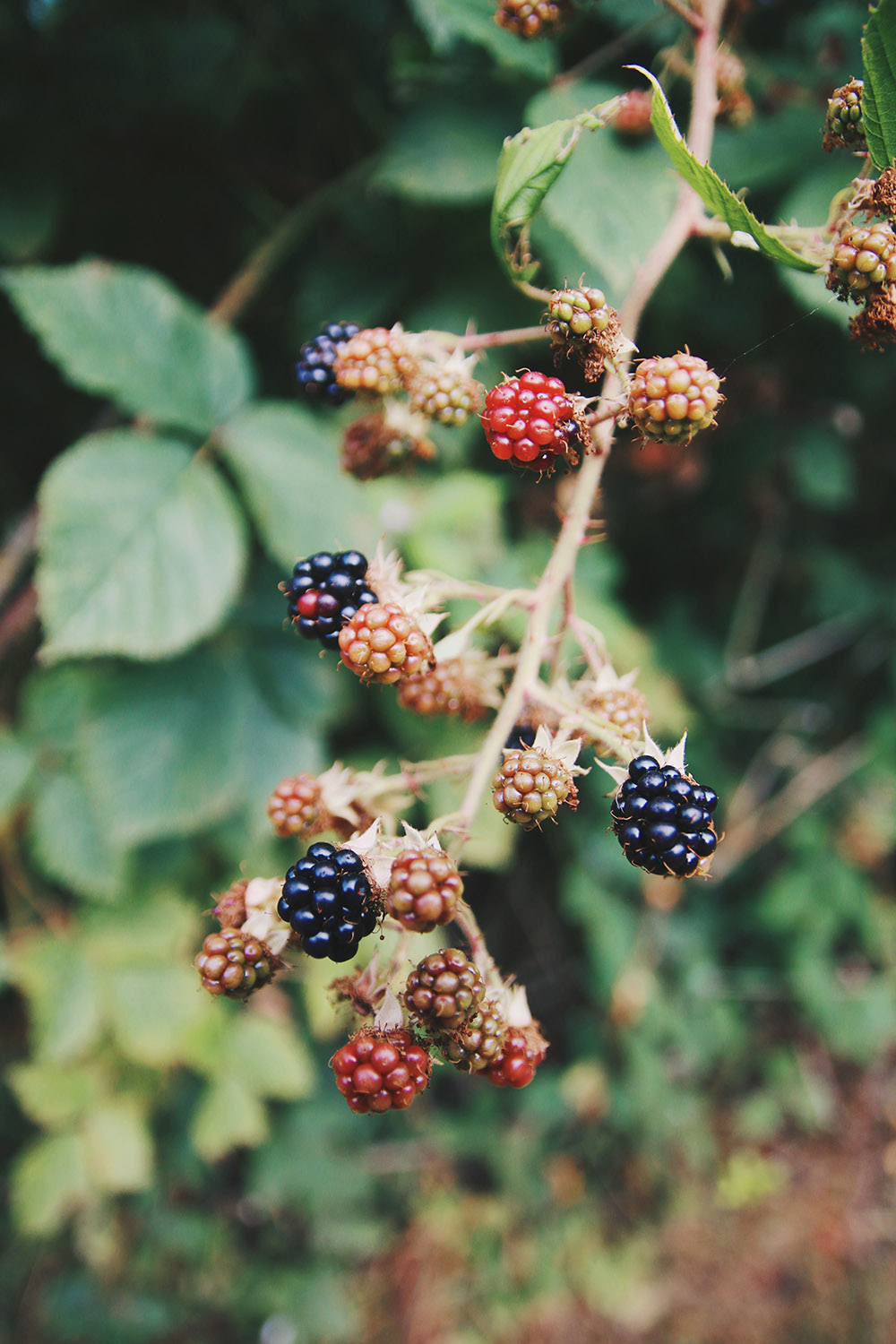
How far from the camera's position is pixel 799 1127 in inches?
149

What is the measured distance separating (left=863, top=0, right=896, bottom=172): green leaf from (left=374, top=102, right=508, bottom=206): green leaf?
0.81 meters

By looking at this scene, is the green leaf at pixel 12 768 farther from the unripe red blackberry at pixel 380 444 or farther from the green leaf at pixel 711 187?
the green leaf at pixel 711 187

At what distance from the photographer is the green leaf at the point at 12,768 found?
5.88ft

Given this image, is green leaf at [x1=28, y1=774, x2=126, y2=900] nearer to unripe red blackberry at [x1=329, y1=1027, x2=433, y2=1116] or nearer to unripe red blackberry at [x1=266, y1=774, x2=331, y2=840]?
unripe red blackberry at [x1=266, y1=774, x2=331, y2=840]

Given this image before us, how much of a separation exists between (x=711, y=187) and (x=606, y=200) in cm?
59

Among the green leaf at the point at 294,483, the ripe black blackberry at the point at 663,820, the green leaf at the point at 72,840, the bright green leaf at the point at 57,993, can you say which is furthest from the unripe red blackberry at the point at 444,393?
the bright green leaf at the point at 57,993

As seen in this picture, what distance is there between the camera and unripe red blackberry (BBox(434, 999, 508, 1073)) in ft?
2.54

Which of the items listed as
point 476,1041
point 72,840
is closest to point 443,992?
point 476,1041

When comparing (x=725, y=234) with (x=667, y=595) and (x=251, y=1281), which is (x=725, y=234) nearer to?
(x=667, y=595)

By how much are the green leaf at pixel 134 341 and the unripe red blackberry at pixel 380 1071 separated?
4.12ft

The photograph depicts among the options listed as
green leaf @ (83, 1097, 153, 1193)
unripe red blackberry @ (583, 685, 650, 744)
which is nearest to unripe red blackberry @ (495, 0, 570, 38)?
unripe red blackberry @ (583, 685, 650, 744)

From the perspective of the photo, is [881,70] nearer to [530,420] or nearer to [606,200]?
[530,420]

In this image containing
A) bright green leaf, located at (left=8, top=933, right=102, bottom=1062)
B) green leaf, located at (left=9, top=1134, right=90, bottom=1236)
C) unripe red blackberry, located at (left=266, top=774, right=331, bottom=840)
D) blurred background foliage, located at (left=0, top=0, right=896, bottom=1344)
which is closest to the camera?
unripe red blackberry, located at (left=266, top=774, right=331, bottom=840)

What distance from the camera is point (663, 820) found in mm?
762
